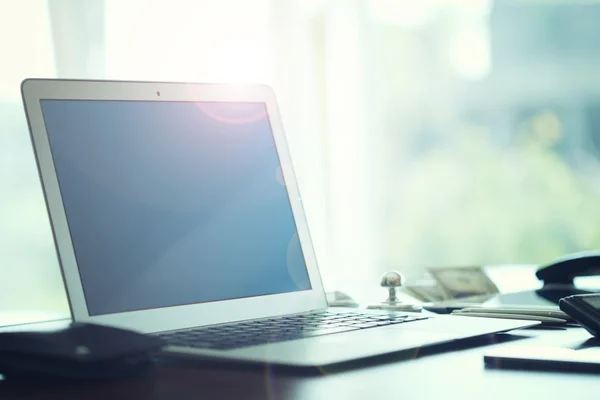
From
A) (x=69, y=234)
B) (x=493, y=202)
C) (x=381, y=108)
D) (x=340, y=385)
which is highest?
(x=381, y=108)

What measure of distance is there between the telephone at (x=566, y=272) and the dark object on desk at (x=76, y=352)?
0.79m

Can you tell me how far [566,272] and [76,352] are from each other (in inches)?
39.3

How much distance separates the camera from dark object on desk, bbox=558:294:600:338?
36.4 inches

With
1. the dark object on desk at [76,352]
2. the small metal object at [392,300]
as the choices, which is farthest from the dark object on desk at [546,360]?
the small metal object at [392,300]

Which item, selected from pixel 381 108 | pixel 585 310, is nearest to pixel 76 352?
pixel 585 310

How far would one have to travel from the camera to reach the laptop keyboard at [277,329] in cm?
86

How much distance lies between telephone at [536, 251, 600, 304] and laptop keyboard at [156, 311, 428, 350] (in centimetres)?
42

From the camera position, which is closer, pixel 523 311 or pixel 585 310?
pixel 585 310

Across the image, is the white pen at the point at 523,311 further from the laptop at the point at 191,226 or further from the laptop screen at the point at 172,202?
the laptop screen at the point at 172,202

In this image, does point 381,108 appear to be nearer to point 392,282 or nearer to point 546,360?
point 392,282

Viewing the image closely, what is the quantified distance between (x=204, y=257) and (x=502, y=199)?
15.2 feet

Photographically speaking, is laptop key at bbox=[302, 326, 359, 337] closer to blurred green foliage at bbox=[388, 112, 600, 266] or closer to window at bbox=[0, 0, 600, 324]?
window at bbox=[0, 0, 600, 324]

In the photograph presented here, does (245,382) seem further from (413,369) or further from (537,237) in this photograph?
(537,237)

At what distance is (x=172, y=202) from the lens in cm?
105
